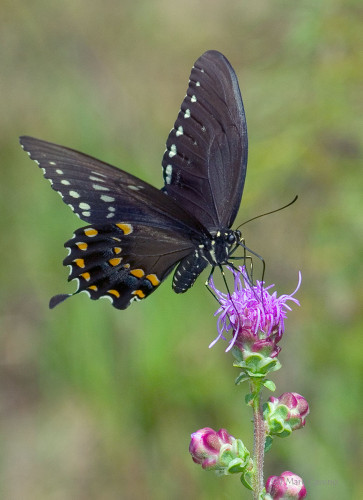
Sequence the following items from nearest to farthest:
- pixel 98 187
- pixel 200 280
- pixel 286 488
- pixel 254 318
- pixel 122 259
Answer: pixel 286 488 < pixel 254 318 < pixel 98 187 < pixel 122 259 < pixel 200 280

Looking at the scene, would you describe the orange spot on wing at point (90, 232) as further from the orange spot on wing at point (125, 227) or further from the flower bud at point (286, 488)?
the flower bud at point (286, 488)

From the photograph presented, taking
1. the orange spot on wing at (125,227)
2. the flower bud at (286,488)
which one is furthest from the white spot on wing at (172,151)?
the flower bud at (286,488)

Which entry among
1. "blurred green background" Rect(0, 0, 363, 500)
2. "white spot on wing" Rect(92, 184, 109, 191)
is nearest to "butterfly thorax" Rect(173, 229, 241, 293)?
"white spot on wing" Rect(92, 184, 109, 191)

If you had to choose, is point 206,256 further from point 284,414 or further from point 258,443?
point 258,443

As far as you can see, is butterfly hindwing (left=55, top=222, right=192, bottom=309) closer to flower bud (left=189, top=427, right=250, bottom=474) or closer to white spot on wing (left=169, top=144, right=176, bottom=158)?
white spot on wing (left=169, top=144, right=176, bottom=158)

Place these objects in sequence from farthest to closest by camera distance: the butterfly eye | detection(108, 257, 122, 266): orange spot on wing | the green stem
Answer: detection(108, 257, 122, 266): orange spot on wing → the butterfly eye → the green stem

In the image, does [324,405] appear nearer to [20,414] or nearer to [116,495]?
[116,495]

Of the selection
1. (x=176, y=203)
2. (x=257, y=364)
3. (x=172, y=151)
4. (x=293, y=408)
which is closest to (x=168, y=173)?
(x=172, y=151)
